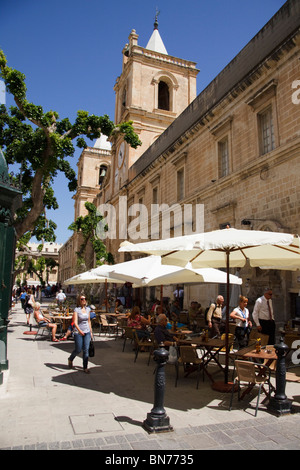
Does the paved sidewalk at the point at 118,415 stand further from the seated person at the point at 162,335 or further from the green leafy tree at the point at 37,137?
the green leafy tree at the point at 37,137

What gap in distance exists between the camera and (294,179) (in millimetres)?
10297

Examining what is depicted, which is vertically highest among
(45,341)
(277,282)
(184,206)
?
(184,206)

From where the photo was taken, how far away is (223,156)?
48.8 ft

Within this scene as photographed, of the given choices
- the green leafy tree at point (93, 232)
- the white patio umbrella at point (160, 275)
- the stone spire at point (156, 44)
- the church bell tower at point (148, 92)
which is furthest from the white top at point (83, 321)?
the stone spire at point (156, 44)

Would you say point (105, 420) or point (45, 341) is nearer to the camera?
point (105, 420)

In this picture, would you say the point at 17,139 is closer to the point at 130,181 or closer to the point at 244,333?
the point at 244,333

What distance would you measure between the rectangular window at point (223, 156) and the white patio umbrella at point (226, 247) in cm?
749

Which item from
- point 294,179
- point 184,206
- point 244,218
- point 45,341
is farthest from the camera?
point 184,206

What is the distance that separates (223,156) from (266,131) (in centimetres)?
298

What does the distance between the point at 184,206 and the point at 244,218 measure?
214 inches

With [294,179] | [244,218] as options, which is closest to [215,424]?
[294,179]

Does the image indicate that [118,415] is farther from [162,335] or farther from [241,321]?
[241,321]

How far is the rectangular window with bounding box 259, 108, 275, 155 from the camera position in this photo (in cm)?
1174

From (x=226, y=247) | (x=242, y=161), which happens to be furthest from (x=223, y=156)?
(x=226, y=247)
